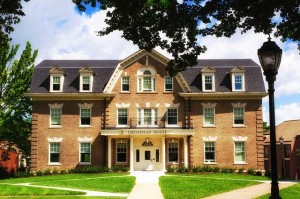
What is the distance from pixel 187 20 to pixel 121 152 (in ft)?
89.1

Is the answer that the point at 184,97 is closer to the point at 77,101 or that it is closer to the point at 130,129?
the point at 130,129

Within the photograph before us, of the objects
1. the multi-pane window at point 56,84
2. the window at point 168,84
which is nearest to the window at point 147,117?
the window at point 168,84

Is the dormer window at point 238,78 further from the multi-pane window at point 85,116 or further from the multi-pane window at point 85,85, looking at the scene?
the multi-pane window at point 85,116

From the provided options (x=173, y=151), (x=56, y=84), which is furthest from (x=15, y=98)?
(x=173, y=151)

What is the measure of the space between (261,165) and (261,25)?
27926mm

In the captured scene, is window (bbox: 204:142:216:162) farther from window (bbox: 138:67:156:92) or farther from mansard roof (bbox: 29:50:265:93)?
window (bbox: 138:67:156:92)

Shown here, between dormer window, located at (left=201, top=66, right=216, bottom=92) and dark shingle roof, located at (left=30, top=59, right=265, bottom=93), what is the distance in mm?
522

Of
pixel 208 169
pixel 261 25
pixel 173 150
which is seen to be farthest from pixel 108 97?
pixel 261 25

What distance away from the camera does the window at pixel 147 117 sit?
1393 inches

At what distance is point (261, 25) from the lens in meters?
9.02

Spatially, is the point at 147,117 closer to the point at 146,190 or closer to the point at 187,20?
the point at 146,190

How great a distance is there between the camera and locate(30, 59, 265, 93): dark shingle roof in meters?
36.1

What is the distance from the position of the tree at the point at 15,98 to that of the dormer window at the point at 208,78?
53.7 ft

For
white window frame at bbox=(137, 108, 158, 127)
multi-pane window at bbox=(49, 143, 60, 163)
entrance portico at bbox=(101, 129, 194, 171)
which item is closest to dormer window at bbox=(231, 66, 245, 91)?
entrance portico at bbox=(101, 129, 194, 171)
